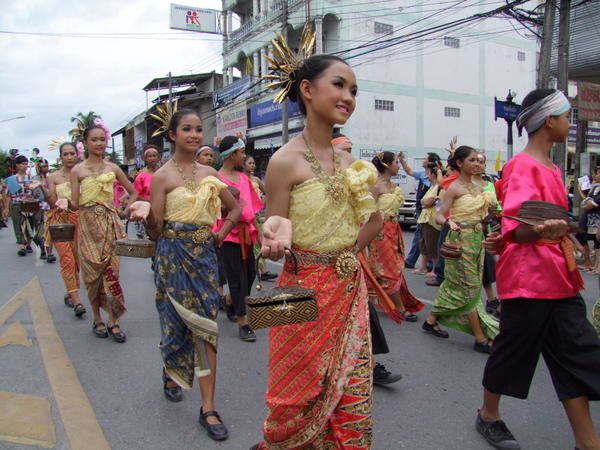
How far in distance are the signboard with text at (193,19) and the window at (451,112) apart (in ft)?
55.7

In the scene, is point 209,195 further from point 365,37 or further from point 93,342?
point 365,37

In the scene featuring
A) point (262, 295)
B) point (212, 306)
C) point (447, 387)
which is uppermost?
point (262, 295)

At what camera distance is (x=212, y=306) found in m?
3.52

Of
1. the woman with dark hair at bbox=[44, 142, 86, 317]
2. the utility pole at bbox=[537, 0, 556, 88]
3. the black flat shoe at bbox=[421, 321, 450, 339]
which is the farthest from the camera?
the utility pole at bbox=[537, 0, 556, 88]

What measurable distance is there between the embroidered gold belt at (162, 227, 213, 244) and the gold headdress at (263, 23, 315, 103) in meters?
1.09

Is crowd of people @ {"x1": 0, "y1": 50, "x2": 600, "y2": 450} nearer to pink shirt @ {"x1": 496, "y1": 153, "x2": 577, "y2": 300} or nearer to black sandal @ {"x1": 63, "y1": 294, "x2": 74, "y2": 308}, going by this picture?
pink shirt @ {"x1": 496, "y1": 153, "x2": 577, "y2": 300}

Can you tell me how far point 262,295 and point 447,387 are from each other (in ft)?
8.34

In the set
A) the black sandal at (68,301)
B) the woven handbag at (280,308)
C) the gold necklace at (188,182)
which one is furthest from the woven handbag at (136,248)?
the black sandal at (68,301)

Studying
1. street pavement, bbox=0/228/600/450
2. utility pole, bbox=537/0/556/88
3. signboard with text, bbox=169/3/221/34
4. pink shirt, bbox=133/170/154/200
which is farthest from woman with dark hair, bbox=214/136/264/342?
signboard with text, bbox=169/3/221/34

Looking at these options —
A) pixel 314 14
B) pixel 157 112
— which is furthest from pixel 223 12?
pixel 157 112

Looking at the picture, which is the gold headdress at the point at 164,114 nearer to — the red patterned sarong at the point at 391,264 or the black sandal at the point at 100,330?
the black sandal at the point at 100,330

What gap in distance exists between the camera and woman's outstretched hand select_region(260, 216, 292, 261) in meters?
1.96

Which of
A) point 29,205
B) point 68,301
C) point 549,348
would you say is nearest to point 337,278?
point 549,348

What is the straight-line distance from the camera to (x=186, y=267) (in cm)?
346
